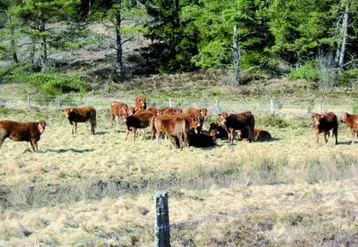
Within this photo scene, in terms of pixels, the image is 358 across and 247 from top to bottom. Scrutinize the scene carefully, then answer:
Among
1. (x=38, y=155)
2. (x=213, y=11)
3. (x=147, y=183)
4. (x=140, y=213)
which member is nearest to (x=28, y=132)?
(x=38, y=155)

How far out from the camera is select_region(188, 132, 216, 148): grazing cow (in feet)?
62.8

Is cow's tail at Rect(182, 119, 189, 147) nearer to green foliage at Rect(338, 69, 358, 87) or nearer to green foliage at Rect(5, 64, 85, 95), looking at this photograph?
green foliage at Rect(5, 64, 85, 95)

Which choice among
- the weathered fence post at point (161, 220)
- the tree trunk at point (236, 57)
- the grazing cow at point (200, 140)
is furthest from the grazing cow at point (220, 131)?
the tree trunk at point (236, 57)

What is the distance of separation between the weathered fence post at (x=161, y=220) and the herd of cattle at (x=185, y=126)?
1262cm

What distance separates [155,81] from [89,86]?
4.78m

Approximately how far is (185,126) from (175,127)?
358mm

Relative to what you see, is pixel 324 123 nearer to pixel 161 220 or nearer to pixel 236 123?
pixel 236 123

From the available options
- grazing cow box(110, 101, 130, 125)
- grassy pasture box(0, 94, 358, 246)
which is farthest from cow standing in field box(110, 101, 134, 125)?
grassy pasture box(0, 94, 358, 246)

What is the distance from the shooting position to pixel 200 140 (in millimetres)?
19312

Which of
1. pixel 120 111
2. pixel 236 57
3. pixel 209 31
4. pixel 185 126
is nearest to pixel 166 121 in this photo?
pixel 185 126

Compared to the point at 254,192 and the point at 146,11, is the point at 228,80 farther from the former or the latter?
the point at 254,192

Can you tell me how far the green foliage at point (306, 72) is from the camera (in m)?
36.6

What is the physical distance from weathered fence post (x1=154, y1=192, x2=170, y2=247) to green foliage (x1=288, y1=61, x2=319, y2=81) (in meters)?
32.1

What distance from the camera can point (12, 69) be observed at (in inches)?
1565
